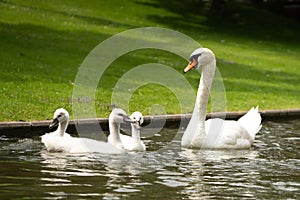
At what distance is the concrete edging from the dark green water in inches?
12.9

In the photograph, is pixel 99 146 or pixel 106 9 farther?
pixel 106 9

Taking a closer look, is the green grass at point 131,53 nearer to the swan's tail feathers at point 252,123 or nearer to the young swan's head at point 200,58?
the swan's tail feathers at point 252,123

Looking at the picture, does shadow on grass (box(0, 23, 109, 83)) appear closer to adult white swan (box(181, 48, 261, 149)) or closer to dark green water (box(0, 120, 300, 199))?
adult white swan (box(181, 48, 261, 149))

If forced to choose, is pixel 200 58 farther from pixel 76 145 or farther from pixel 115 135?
pixel 76 145

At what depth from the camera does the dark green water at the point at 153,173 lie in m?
8.86

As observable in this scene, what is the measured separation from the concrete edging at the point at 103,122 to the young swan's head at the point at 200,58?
1853mm

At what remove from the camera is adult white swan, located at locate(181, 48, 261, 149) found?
1265 centimetres

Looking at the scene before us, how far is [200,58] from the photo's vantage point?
1312 centimetres

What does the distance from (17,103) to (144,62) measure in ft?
31.8

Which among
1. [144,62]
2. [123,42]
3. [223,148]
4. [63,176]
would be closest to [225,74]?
[144,62]

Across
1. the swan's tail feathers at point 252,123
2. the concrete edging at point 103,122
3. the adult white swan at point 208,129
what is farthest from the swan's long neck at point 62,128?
the swan's tail feathers at point 252,123

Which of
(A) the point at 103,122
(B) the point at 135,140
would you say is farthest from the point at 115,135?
(A) the point at 103,122

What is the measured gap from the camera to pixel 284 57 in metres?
30.1

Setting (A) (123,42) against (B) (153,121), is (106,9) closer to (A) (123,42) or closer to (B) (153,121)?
(A) (123,42)
